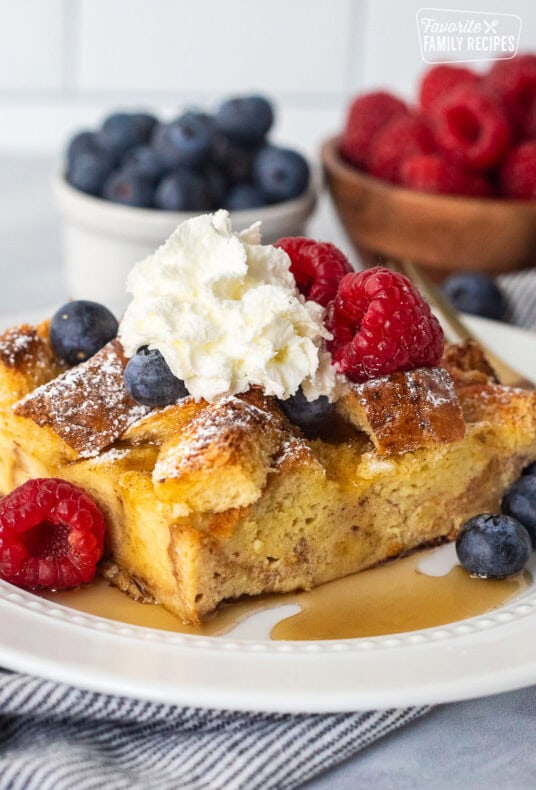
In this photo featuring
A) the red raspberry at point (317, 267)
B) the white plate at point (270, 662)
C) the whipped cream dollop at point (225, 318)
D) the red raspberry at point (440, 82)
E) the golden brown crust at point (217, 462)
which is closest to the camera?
the white plate at point (270, 662)

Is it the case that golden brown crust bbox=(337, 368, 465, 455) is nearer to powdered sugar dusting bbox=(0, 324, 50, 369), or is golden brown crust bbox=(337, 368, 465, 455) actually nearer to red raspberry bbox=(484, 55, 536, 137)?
powdered sugar dusting bbox=(0, 324, 50, 369)

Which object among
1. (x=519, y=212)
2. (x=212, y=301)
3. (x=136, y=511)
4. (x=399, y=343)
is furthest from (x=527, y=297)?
(x=136, y=511)

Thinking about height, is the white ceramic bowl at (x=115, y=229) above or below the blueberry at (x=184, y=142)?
below

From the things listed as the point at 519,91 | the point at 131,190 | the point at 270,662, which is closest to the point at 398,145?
the point at 519,91

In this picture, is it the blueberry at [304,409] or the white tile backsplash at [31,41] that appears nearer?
the blueberry at [304,409]

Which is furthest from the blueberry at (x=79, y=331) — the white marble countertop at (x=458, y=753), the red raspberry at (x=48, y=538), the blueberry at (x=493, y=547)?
the white marble countertop at (x=458, y=753)

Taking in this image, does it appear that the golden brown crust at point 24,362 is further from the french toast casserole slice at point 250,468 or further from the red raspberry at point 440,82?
the red raspberry at point 440,82

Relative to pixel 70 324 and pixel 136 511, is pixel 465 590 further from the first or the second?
pixel 70 324

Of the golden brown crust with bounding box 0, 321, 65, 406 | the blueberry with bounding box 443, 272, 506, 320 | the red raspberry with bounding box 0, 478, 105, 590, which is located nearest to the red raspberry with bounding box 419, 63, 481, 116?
the blueberry with bounding box 443, 272, 506, 320
